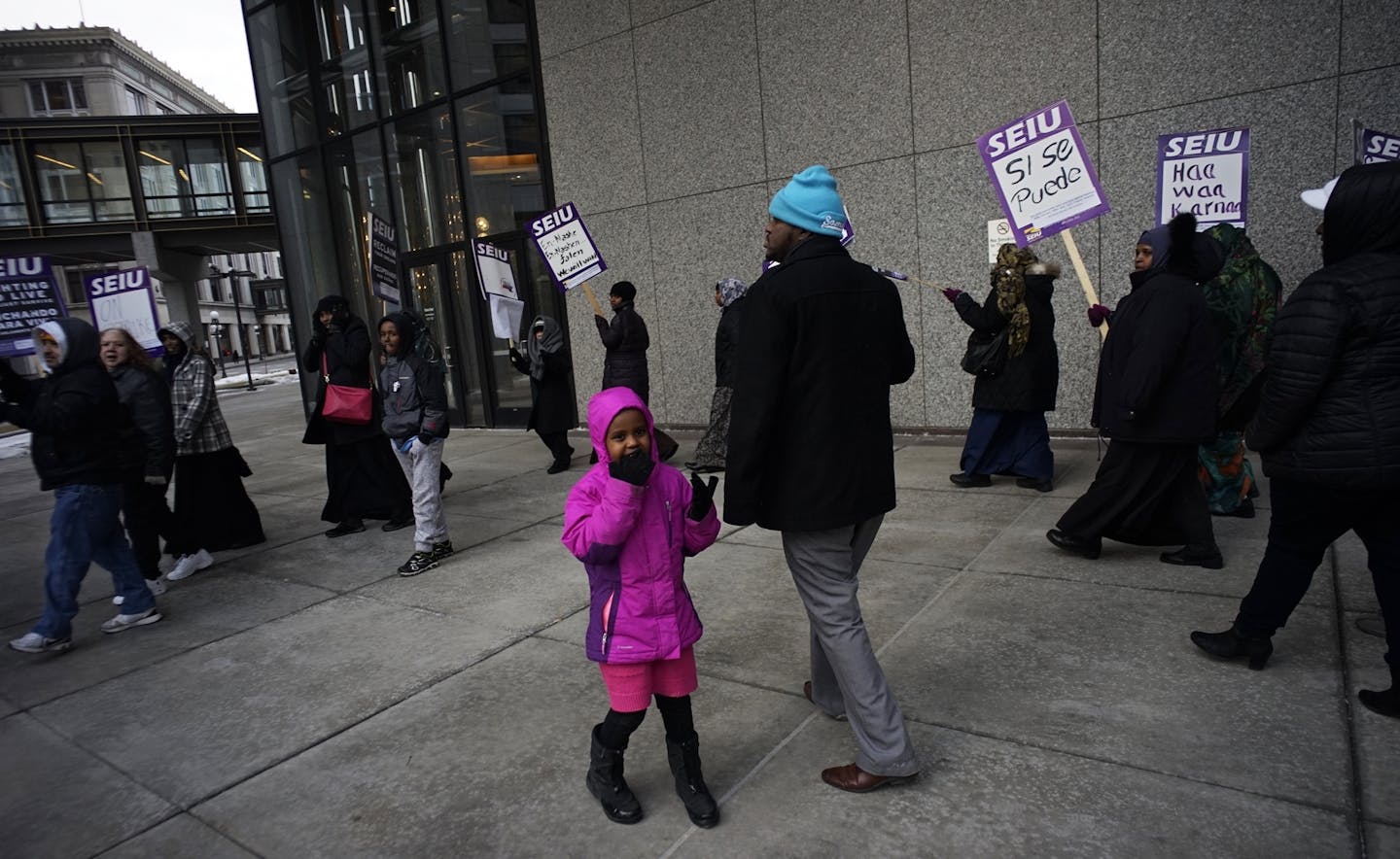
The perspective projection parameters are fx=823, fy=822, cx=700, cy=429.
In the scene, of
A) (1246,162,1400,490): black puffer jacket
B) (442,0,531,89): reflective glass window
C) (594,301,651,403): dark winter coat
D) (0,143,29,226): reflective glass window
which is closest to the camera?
(1246,162,1400,490): black puffer jacket

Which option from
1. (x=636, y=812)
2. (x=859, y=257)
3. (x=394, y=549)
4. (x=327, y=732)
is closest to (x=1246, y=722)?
(x=636, y=812)

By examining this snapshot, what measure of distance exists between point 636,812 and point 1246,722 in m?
2.10

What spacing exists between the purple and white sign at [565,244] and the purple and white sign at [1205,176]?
4.73 metres

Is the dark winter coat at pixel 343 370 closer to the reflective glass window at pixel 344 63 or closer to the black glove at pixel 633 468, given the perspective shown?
the black glove at pixel 633 468

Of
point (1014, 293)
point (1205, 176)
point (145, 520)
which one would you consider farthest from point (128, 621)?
point (1205, 176)

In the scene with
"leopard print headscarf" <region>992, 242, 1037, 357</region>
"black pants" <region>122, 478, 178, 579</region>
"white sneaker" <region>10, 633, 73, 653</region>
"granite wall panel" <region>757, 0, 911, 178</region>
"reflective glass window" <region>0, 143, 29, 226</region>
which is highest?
"reflective glass window" <region>0, 143, 29, 226</region>

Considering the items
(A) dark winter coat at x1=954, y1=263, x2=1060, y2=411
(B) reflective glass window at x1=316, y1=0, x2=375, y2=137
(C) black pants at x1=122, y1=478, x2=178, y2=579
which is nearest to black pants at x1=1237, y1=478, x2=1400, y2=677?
(A) dark winter coat at x1=954, y1=263, x2=1060, y2=411

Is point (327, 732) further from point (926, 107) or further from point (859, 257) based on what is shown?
point (926, 107)

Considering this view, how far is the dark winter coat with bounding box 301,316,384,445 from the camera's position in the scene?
632 centimetres

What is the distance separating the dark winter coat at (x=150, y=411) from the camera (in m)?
5.23

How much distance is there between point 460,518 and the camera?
6820 millimetres

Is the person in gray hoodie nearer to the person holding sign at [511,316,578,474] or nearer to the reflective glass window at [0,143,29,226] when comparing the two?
the person holding sign at [511,316,578,474]

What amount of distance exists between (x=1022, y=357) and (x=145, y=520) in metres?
6.15

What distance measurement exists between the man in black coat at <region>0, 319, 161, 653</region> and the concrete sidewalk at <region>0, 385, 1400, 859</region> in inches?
13.0
